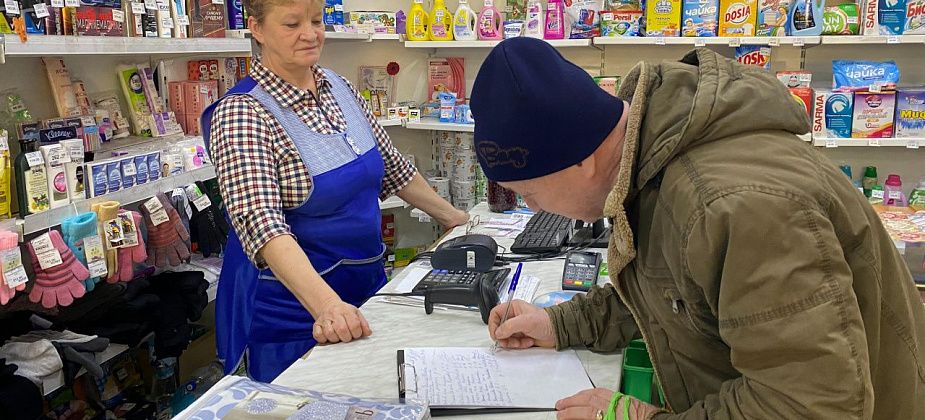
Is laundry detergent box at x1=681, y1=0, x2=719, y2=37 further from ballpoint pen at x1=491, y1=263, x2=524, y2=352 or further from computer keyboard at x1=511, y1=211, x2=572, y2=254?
ballpoint pen at x1=491, y1=263, x2=524, y2=352

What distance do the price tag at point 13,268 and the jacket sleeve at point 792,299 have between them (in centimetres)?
214

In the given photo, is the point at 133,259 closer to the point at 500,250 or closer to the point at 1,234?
the point at 1,234

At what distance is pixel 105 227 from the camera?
2.61m

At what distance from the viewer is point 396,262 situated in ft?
15.5

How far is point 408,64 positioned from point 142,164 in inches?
89.0

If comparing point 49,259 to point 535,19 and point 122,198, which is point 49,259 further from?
point 535,19

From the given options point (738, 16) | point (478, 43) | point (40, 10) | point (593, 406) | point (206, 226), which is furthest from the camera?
point (478, 43)

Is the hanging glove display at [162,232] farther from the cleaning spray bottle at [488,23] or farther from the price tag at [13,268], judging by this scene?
the cleaning spray bottle at [488,23]

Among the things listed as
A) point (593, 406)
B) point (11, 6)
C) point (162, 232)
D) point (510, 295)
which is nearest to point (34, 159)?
point (11, 6)

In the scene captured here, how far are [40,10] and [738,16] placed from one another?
118 inches

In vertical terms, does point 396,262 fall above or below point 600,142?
below

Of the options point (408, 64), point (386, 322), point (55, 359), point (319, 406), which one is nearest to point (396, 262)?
point (408, 64)

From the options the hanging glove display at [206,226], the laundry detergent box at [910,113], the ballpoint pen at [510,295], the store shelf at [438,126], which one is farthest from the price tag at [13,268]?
the laundry detergent box at [910,113]

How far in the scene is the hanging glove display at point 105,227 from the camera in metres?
2.59
